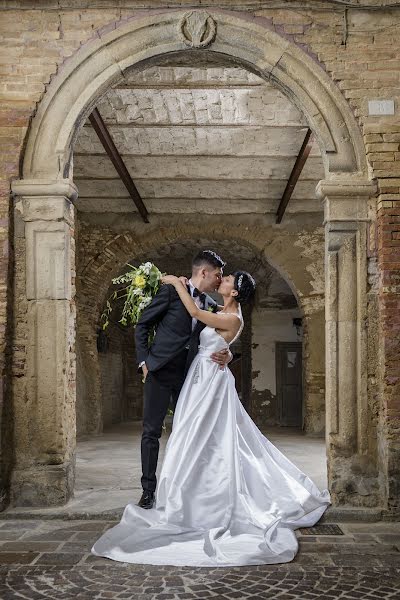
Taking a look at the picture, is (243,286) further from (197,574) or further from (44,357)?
(197,574)

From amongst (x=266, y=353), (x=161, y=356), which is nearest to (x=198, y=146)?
(x=161, y=356)

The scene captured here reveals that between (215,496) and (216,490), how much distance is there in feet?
0.19

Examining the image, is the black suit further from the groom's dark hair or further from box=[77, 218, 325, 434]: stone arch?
box=[77, 218, 325, 434]: stone arch

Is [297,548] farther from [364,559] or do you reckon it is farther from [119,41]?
[119,41]

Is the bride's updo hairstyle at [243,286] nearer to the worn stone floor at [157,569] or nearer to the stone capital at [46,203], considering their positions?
the stone capital at [46,203]

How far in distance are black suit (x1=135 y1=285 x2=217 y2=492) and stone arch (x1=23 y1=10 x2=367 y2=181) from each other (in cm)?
152

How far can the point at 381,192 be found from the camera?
567cm

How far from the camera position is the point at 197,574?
3.94 metres

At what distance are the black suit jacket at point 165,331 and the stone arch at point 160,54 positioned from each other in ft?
4.80

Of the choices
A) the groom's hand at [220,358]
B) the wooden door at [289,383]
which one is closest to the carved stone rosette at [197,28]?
the groom's hand at [220,358]

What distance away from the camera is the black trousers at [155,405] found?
527cm

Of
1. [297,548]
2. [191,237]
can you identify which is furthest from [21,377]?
[191,237]

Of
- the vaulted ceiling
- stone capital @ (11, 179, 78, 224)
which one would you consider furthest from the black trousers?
the vaulted ceiling

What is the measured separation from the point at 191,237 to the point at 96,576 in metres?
9.47
